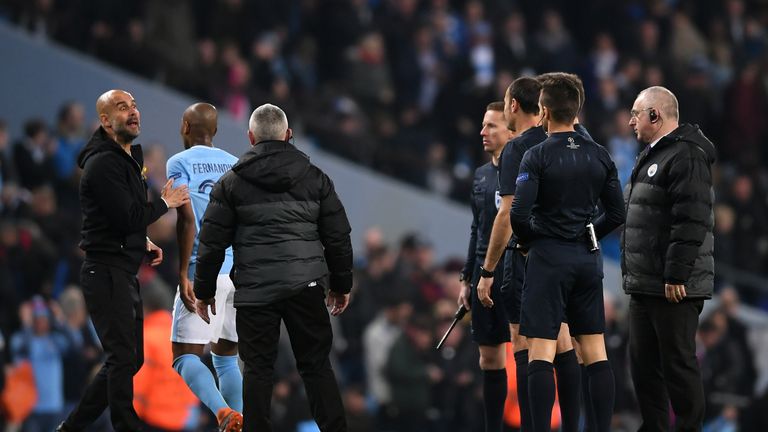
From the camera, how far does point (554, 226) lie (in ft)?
26.9

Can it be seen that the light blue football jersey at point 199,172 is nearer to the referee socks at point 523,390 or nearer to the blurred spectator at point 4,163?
the referee socks at point 523,390

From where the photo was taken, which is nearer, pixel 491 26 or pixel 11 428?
pixel 11 428

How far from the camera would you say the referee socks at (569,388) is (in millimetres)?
8367

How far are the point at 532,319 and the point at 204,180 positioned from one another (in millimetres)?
2159

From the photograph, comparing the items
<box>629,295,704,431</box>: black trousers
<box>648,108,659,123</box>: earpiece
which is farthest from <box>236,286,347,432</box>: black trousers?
<box>648,108,659,123</box>: earpiece

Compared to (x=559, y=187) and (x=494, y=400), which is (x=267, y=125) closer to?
(x=559, y=187)

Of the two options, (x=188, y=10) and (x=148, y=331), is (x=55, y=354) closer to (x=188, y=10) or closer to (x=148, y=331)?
(x=148, y=331)

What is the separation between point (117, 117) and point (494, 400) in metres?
2.89

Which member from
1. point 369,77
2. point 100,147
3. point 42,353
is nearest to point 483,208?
point 100,147

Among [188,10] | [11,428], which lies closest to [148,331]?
[11,428]

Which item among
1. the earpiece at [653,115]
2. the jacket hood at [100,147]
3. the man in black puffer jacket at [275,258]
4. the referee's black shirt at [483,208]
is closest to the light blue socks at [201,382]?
the man in black puffer jacket at [275,258]

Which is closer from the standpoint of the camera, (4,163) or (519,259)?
(519,259)

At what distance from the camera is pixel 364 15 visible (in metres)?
18.6

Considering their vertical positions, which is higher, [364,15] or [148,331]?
[364,15]
